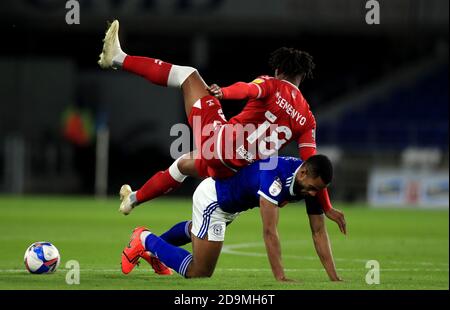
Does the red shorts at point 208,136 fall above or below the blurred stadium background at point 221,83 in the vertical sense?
below

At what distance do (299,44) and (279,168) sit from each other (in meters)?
28.7

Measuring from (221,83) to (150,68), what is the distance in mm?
30057

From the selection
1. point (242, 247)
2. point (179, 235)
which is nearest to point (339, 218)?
point (179, 235)

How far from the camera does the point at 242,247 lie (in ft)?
51.0

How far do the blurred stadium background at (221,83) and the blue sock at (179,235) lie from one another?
19.3 metres

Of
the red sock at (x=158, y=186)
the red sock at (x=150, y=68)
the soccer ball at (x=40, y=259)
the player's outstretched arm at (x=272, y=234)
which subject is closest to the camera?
the player's outstretched arm at (x=272, y=234)

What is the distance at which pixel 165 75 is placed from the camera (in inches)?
410

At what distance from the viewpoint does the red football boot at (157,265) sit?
1040 cm

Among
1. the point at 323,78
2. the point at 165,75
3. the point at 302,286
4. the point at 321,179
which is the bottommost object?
the point at 302,286

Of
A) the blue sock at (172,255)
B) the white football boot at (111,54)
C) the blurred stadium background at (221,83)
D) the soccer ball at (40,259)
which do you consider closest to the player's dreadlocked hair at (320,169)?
the blue sock at (172,255)

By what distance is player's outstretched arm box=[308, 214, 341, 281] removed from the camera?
32.6ft

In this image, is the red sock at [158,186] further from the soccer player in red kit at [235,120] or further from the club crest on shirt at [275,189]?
the club crest on shirt at [275,189]
